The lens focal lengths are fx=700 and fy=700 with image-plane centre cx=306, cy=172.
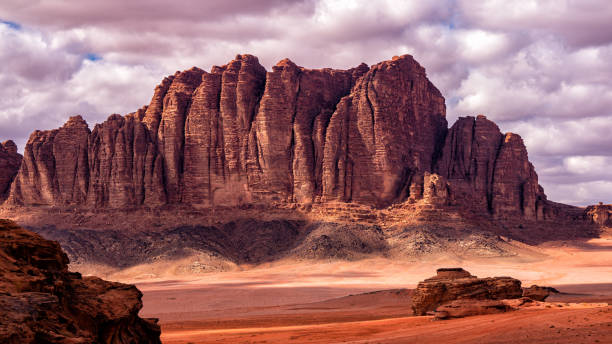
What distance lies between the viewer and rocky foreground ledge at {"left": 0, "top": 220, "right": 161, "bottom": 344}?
1357 cm

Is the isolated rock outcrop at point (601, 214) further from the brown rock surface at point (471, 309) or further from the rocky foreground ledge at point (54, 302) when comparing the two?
the rocky foreground ledge at point (54, 302)

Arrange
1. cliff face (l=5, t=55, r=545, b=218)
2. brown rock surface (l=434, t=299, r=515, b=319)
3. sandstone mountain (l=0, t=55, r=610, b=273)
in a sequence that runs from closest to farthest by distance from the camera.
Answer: brown rock surface (l=434, t=299, r=515, b=319) < sandstone mountain (l=0, t=55, r=610, b=273) < cliff face (l=5, t=55, r=545, b=218)

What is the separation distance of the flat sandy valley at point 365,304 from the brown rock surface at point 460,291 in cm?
262

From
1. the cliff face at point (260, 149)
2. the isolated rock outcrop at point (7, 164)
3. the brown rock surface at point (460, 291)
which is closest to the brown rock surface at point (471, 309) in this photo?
the brown rock surface at point (460, 291)

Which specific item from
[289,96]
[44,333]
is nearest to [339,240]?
[289,96]

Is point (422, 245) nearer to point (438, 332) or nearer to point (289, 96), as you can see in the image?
point (289, 96)

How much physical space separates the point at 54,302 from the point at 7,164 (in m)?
110

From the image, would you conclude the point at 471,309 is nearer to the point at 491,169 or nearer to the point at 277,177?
the point at 277,177

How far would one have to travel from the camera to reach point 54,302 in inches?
577

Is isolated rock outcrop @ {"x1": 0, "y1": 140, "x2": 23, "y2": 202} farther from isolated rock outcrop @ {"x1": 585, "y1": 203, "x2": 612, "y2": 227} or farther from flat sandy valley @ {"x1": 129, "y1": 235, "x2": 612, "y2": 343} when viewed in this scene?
isolated rock outcrop @ {"x1": 585, "y1": 203, "x2": 612, "y2": 227}

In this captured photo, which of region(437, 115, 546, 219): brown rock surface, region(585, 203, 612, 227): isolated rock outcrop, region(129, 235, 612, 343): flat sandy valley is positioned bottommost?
region(129, 235, 612, 343): flat sandy valley

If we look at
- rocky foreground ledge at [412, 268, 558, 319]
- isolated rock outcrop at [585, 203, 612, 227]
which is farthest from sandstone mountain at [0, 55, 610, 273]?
rocky foreground ledge at [412, 268, 558, 319]

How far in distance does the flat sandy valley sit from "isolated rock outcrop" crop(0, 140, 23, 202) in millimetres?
44007

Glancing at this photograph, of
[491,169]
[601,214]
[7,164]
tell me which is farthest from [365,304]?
[7,164]
